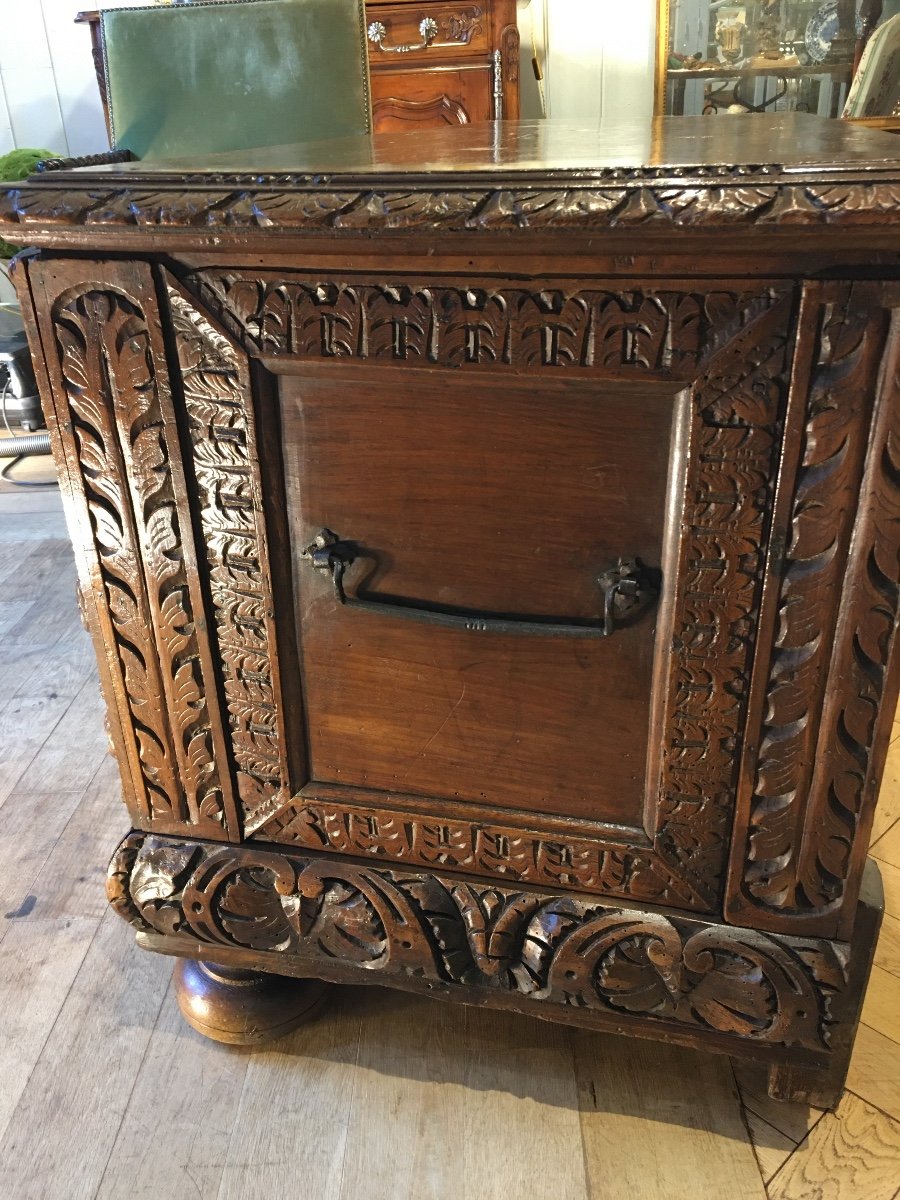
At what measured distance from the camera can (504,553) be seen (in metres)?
0.60

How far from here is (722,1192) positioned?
2.23 ft

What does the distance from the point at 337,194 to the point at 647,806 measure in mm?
429

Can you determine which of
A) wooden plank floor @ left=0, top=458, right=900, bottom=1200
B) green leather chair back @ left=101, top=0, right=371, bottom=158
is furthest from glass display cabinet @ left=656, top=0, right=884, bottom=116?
wooden plank floor @ left=0, top=458, right=900, bottom=1200

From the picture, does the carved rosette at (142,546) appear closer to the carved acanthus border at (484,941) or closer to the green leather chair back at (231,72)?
the carved acanthus border at (484,941)

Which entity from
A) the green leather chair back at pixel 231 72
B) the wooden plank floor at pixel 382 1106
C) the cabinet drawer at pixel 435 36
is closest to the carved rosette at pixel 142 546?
the wooden plank floor at pixel 382 1106

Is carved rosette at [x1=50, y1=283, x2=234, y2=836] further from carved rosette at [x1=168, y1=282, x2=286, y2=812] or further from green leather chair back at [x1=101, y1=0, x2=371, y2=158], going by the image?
green leather chair back at [x1=101, y1=0, x2=371, y2=158]

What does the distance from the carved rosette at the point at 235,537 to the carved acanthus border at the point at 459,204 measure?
2.3 inches

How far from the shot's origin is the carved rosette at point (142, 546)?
60 centimetres

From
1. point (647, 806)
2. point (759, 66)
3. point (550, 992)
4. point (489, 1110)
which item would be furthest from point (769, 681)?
point (759, 66)

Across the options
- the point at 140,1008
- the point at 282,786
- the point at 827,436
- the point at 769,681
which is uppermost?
the point at 827,436

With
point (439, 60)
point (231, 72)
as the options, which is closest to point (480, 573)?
point (231, 72)

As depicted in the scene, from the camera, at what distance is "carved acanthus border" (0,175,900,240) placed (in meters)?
0.45

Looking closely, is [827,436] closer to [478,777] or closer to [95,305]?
[478,777]

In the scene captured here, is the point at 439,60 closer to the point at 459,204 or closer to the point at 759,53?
the point at 759,53
